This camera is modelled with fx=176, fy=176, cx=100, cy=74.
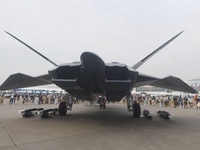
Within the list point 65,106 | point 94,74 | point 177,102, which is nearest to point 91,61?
point 94,74

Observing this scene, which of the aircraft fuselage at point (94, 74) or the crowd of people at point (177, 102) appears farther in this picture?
the crowd of people at point (177, 102)

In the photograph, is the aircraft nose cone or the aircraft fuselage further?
the aircraft fuselage

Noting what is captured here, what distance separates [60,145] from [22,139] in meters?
1.14

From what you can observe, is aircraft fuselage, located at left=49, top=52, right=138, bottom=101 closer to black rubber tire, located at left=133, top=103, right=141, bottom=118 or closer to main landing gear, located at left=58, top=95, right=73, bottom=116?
main landing gear, located at left=58, top=95, right=73, bottom=116

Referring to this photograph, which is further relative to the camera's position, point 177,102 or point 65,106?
point 177,102

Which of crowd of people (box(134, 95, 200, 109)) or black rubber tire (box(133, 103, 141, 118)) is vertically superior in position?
black rubber tire (box(133, 103, 141, 118))

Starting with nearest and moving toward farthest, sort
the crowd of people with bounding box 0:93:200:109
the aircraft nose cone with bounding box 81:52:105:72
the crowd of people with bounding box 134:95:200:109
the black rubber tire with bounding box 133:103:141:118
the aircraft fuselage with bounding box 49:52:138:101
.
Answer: the aircraft nose cone with bounding box 81:52:105:72, the aircraft fuselage with bounding box 49:52:138:101, the black rubber tire with bounding box 133:103:141:118, the crowd of people with bounding box 134:95:200:109, the crowd of people with bounding box 0:93:200:109

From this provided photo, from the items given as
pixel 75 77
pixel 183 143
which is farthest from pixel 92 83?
pixel 183 143

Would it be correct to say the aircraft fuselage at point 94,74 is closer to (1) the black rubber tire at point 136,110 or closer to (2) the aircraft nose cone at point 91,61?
(2) the aircraft nose cone at point 91,61

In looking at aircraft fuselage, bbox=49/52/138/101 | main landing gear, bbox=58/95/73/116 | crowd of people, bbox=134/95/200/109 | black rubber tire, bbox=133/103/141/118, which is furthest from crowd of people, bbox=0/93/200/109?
aircraft fuselage, bbox=49/52/138/101

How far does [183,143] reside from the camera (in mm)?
4363

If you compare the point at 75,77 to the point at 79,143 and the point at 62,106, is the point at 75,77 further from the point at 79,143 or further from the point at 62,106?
the point at 62,106

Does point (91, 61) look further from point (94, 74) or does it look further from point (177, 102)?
point (177, 102)

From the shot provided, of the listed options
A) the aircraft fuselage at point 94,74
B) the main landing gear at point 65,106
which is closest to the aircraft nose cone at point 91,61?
the aircraft fuselage at point 94,74
